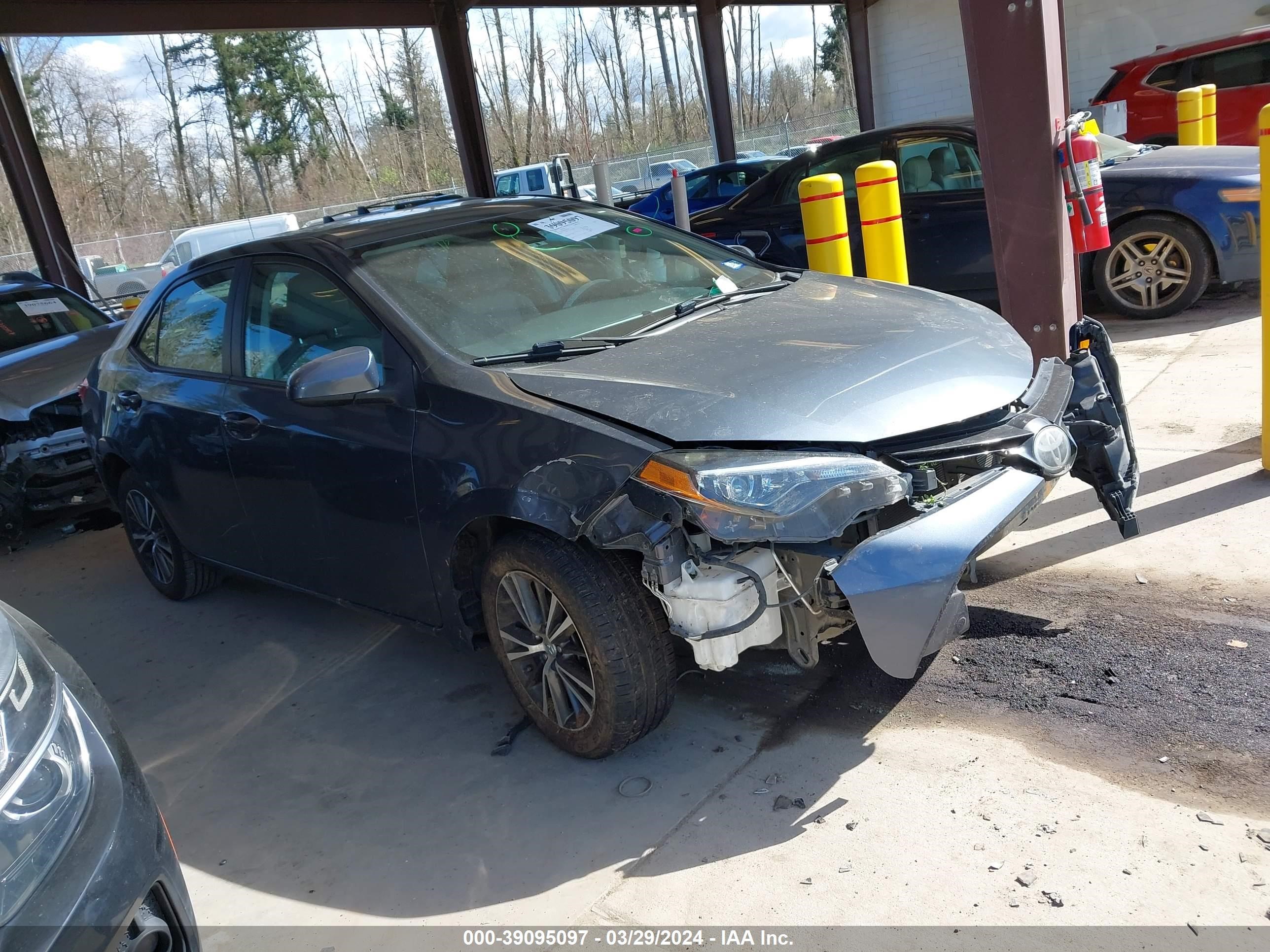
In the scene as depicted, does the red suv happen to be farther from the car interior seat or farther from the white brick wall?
the car interior seat

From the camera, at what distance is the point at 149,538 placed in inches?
207

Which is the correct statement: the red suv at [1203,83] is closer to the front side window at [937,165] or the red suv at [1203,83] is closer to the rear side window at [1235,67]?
the rear side window at [1235,67]

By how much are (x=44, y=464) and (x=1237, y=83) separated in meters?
13.5

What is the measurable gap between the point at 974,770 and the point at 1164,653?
2.88 feet

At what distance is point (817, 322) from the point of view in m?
3.45

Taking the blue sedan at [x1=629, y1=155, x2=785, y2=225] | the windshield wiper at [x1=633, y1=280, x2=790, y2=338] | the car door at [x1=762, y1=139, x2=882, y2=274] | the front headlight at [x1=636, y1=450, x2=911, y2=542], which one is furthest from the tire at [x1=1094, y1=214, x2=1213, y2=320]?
the blue sedan at [x1=629, y1=155, x2=785, y2=225]

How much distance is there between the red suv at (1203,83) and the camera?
40.9ft

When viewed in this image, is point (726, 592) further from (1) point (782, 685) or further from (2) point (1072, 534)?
(2) point (1072, 534)

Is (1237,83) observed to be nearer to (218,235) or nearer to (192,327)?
(192,327)

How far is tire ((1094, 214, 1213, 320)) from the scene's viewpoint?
695 centimetres

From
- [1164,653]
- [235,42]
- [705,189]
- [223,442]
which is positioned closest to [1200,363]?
[1164,653]

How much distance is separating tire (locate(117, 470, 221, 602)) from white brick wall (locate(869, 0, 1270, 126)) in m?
18.3

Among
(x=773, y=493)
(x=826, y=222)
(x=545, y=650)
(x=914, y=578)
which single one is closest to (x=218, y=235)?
(x=826, y=222)

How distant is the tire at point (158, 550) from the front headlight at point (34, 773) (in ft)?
9.73
